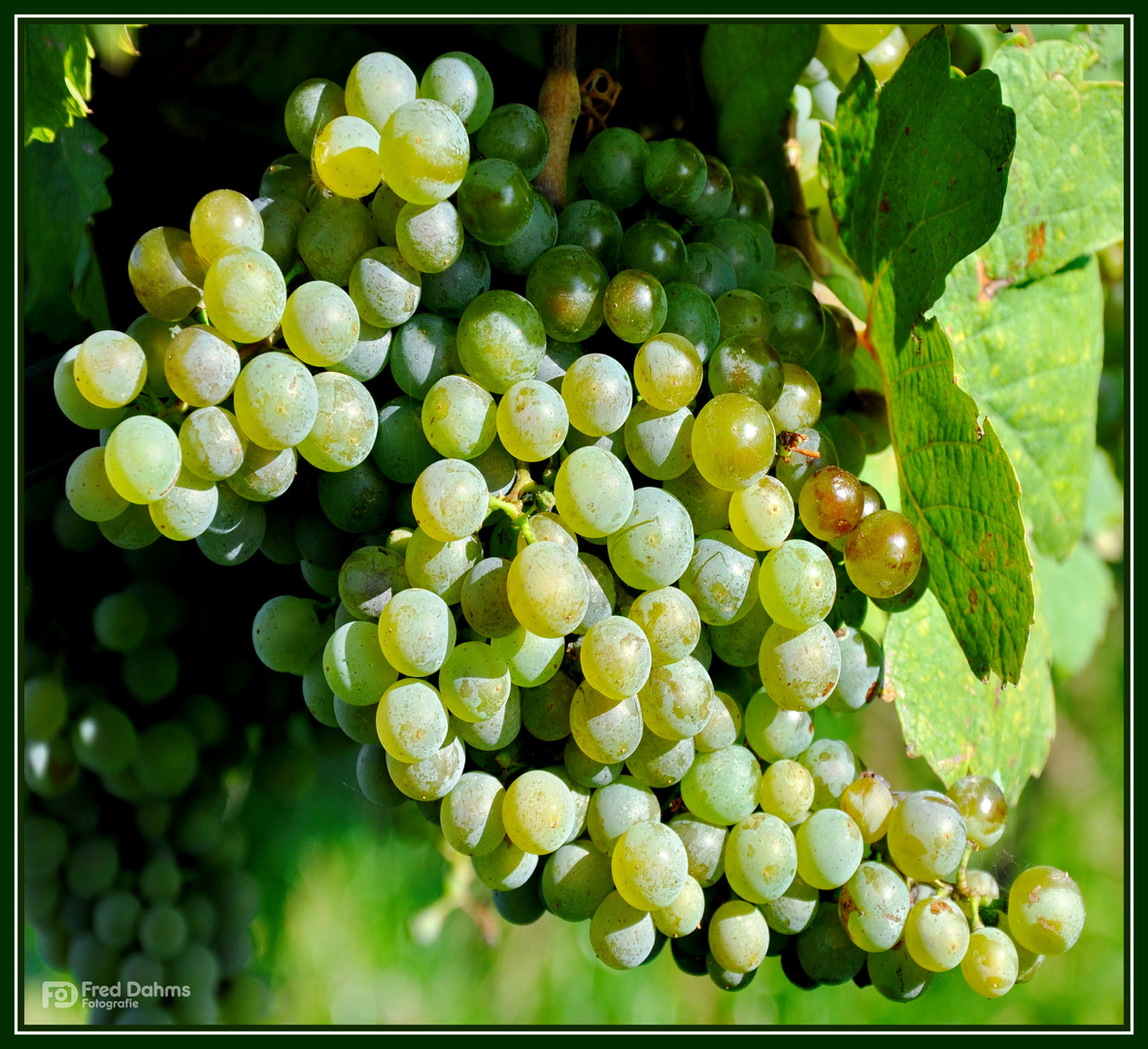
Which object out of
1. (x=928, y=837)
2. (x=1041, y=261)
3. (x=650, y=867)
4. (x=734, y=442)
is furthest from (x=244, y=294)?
(x=1041, y=261)

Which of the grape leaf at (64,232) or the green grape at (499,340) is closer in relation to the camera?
the green grape at (499,340)

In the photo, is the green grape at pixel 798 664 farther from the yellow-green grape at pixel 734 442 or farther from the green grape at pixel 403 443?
the green grape at pixel 403 443

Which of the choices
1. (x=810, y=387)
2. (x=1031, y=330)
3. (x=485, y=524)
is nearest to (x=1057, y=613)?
(x=1031, y=330)

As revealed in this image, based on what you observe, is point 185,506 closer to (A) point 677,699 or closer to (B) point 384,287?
(B) point 384,287

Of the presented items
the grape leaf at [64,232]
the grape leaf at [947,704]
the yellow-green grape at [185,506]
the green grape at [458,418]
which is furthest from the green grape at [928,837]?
the grape leaf at [64,232]

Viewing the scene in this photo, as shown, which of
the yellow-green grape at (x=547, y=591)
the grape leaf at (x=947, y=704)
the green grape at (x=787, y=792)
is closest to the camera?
the yellow-green grape at (x=547, y=591)

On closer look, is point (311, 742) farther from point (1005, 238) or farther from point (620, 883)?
point (1005, 238)
